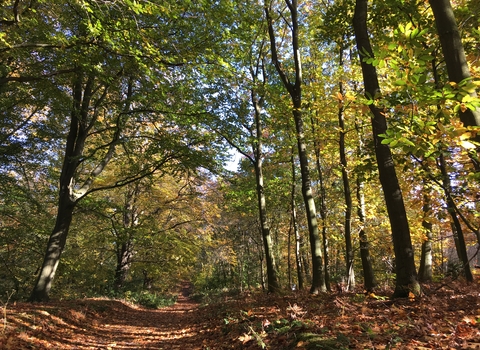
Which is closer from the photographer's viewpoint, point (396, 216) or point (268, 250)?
point (396, 216)

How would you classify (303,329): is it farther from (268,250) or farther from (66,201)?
(66,201)

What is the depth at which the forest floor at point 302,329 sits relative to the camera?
11.0 feet

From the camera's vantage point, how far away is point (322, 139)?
419 inches

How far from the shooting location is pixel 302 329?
4.42 m

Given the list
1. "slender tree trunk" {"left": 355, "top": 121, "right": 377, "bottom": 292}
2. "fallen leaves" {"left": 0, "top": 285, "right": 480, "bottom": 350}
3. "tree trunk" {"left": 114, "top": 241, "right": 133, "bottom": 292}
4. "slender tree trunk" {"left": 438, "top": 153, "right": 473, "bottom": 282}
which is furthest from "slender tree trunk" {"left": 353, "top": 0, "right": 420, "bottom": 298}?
"tree trunk" {"left": 114, "top": 241, "right": 133, "bottom": 292}

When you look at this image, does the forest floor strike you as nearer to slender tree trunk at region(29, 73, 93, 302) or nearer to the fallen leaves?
the fallen leaves

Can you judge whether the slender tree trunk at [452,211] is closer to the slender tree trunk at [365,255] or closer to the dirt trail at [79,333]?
the slender tree trunk at [365,255]

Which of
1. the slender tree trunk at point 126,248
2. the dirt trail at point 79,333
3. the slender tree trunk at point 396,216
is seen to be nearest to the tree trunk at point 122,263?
the slender tree trunk at point 126,248

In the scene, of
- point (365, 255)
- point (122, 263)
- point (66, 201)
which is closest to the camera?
point (365, 255)

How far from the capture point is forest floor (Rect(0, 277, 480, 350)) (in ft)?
11.0

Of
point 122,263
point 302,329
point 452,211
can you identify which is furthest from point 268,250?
point 122,263

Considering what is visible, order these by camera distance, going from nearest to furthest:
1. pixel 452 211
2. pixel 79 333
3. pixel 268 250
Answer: pixel 452 211
pixel 79 333
pixel 268 250

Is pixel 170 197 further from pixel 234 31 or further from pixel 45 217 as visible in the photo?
pixel 234 31

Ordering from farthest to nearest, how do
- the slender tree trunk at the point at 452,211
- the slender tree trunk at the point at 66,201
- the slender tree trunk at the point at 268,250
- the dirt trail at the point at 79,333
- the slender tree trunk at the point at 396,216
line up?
the slender tree trunk at the point at 268,250, the slender tree trunk at the point at 66,201, the dirt trail at the point at 79,333, the slender tree trunk at the point at 396,216, the slender tree trunk at the point at 452,211
